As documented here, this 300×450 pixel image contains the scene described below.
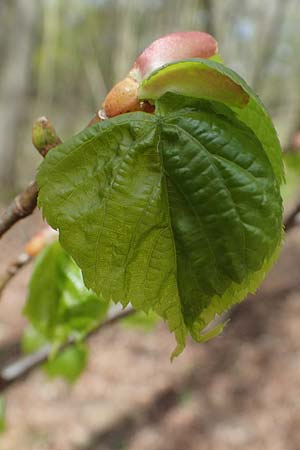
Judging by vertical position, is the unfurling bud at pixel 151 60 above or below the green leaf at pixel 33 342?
above

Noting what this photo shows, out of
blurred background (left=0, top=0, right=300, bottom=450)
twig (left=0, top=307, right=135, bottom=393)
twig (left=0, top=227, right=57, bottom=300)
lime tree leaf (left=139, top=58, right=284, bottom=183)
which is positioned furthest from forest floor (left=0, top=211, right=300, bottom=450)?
lime tree leaf (left=139, top=58, right=284, bottom=183)

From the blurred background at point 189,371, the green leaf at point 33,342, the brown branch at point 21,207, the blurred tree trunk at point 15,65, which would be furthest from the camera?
the blurred tree trunk at point 15,65

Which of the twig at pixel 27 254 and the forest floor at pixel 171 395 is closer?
the twig at pixel 27 254

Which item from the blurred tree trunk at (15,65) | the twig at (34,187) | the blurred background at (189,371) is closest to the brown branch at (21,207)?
the twig at (34,187)

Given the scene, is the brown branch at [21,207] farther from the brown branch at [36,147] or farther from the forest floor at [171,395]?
the forest floor at [171,395]

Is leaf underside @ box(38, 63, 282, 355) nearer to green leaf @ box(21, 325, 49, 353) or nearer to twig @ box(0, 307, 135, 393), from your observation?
twig @ box(0, 307, 135, 393)

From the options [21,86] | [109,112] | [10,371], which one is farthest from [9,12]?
[109,112]

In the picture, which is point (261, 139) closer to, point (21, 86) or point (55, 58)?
point (21, 86)

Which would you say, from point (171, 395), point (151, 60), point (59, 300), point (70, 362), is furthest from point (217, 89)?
point (171, 395)
